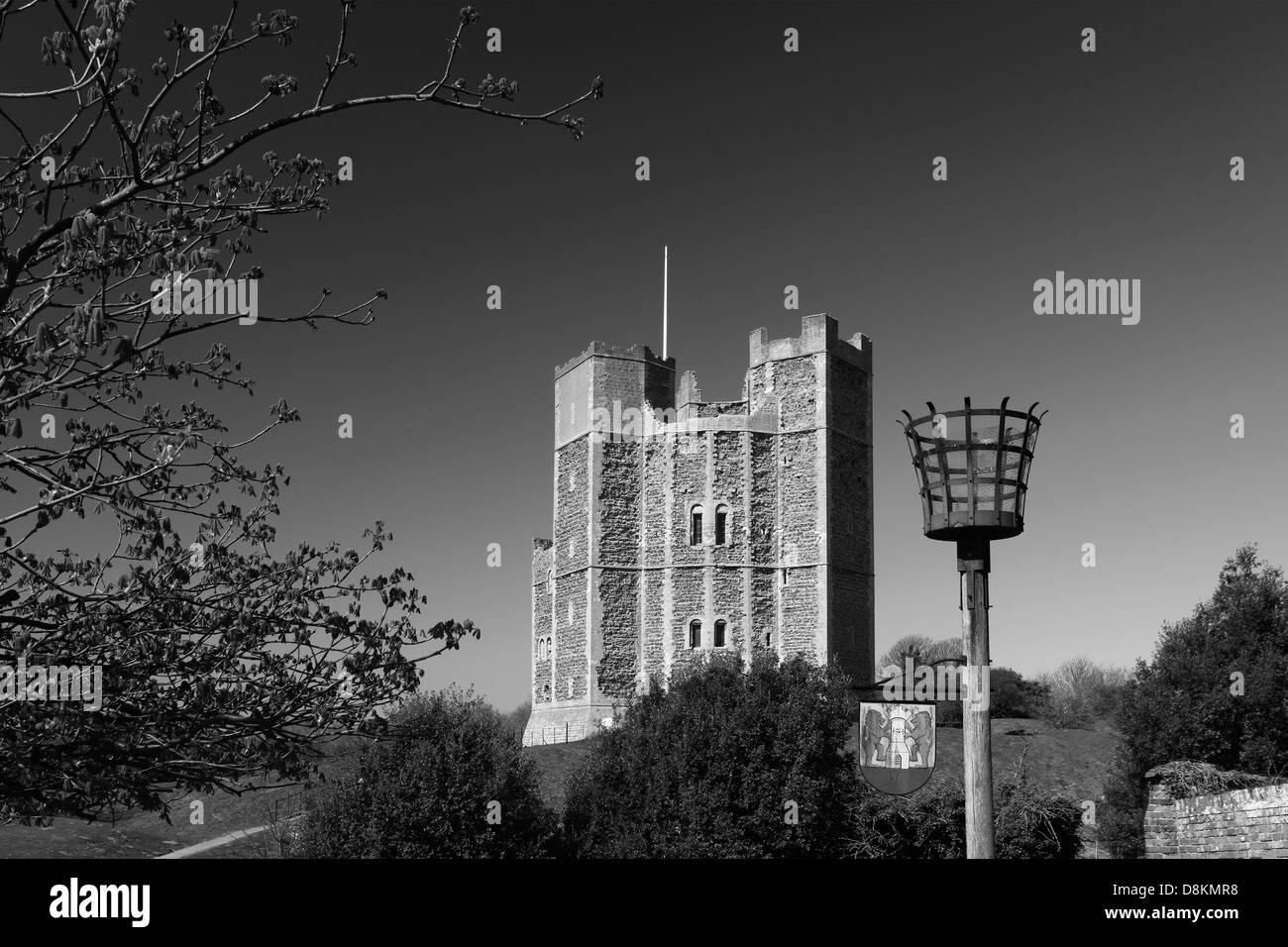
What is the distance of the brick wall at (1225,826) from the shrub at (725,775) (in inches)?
371

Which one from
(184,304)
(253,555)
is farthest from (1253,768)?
(184,304)

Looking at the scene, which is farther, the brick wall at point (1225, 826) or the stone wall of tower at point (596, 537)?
the stone wall of tower at point (596, 537)

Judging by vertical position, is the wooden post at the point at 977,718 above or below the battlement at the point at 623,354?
below

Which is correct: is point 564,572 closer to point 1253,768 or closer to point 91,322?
point 1253,768

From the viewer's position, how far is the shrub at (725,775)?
2422 centimetres

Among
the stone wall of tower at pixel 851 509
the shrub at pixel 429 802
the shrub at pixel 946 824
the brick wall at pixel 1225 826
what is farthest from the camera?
the stone wall of tower at pixel 851 509

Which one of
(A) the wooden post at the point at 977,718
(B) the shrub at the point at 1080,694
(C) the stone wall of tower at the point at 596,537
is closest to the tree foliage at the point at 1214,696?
(B) the shrub at the point at 1080,694

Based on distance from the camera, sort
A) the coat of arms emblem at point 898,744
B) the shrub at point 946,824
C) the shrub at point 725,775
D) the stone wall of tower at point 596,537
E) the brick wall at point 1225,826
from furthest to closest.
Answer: the stone wall of tower at point 596,537, the shrub at point 946,824, the shrub at point 725,775, the brick wall at point 1225,826, the coat of arms emblem at point 898,744

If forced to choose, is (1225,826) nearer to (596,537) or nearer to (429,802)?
(429,802)

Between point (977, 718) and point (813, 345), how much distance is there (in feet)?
Answer: 122

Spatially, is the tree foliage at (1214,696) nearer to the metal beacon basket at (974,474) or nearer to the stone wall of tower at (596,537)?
the metal beacon basket at (974,474)

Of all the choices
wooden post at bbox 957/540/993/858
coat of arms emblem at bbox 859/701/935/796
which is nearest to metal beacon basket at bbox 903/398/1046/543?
wooden post at bbox 957/540/993/858
